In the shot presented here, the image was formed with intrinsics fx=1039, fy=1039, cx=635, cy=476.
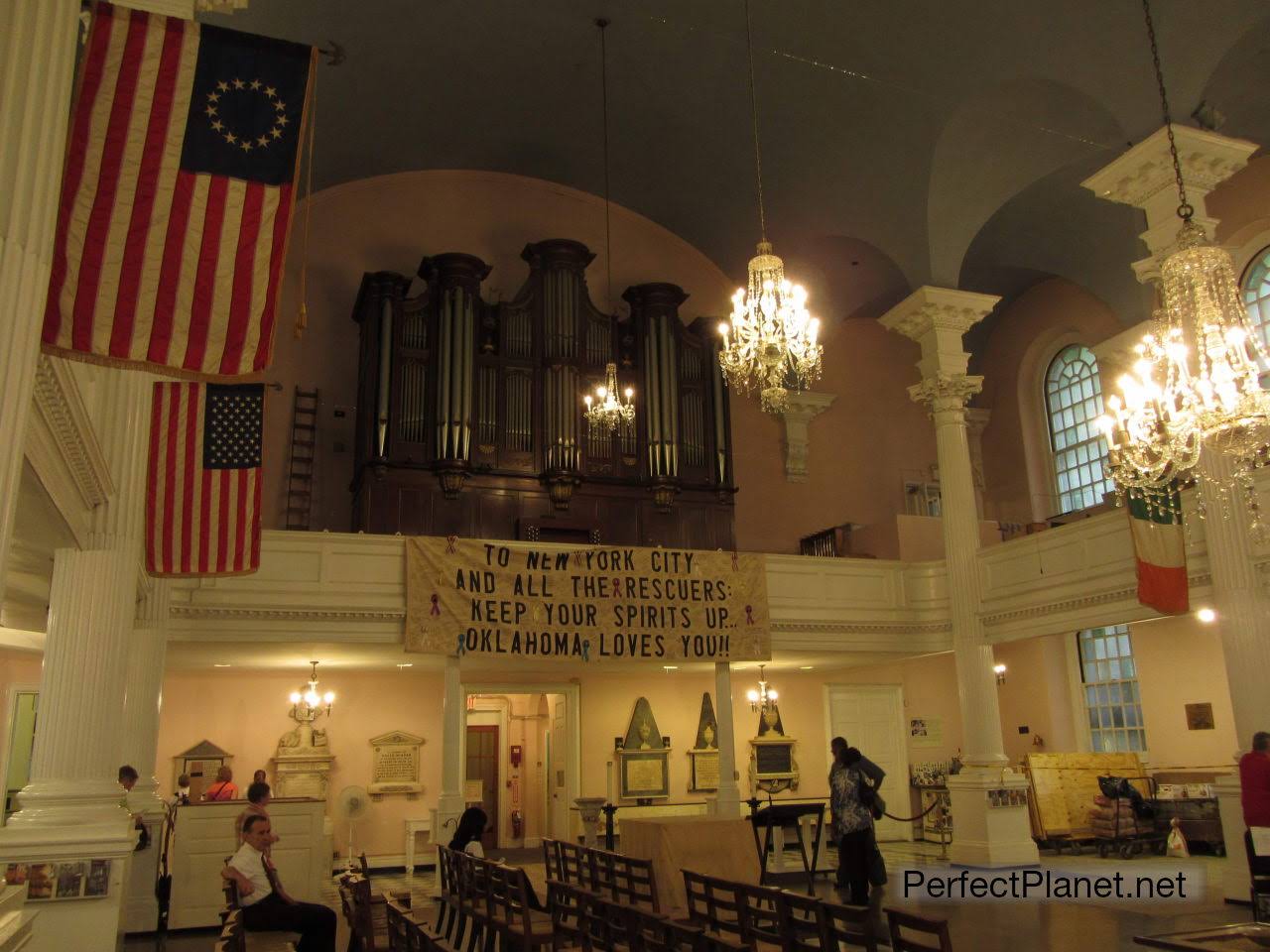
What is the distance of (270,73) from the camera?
3.58 m

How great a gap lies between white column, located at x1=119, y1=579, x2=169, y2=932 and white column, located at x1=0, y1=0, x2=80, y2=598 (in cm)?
750

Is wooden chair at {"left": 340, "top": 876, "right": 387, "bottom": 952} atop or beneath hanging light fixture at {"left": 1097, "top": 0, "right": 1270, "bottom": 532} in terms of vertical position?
beneath

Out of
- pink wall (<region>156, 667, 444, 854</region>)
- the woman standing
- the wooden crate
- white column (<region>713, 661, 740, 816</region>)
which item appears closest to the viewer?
the woman standing

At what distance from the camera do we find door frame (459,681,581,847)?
15.2 m

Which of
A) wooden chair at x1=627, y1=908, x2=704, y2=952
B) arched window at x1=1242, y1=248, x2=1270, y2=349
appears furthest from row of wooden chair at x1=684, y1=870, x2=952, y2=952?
arched window at x1=1242, y1=248, x2=1270, y2=349

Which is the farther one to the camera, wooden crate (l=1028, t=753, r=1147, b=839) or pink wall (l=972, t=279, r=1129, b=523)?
pink wall (l=972, t=279, r=1129, b=523)

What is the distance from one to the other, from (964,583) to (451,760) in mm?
6835

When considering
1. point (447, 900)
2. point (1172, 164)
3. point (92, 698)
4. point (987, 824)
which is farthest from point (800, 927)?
point (1172, 164)

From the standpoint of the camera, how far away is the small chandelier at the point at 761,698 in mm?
16578

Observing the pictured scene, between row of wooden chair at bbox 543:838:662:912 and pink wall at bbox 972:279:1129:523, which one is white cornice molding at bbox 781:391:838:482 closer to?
pink wall at bbox 972:279:1129:523

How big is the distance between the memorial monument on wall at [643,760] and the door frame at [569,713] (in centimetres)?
69

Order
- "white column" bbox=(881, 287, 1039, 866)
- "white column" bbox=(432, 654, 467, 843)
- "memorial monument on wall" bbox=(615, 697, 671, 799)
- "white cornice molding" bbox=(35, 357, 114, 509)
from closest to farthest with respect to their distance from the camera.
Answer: "white cornice molding" bbox=(35, 357, 114, 509), "white column" bbox=(432, 654, 467, 843), "white column" bbox=(881, 287, 1039, 866), "memorial monument on wall" bbox=(615, 697, 671, 799)

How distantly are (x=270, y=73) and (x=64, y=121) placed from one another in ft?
2.47

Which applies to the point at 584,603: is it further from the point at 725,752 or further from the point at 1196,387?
the point at 1196,387
